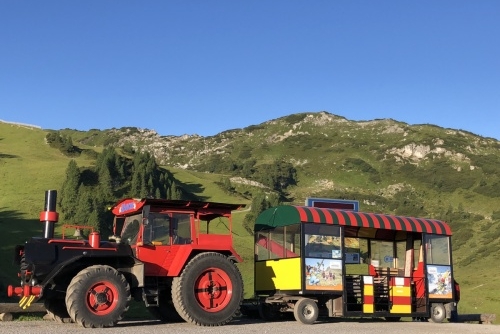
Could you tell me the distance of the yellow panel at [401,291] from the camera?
1748cm

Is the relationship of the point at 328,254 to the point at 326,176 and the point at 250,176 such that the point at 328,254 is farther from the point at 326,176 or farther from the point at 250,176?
the point at 326,176

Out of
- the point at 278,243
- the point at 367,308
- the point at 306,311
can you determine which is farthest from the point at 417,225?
the point at 306,311

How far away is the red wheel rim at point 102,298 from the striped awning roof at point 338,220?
18.1ft

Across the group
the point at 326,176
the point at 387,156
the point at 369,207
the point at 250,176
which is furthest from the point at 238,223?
the point at 387,156

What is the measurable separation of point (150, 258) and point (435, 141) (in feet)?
507

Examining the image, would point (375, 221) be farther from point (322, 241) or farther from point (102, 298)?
point (102, 298)

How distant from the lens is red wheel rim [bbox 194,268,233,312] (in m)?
13.9

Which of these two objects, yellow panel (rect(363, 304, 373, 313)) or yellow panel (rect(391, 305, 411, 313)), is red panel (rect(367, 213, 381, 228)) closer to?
yellow panel (rect(363, 304, 373, 313))

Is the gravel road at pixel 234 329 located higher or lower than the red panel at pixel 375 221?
lower

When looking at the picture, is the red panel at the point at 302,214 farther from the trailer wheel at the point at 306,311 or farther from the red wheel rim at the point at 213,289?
the red wheel rim at the point at 213,289

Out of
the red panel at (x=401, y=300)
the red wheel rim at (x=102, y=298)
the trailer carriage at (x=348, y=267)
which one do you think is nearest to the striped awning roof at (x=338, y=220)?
the trailer carriage at (x=348, y=267)

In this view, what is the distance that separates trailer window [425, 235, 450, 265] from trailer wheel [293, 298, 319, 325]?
4851 millimetres

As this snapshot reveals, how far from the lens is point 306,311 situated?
1559 cm

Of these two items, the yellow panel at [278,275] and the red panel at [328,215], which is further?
the red panel at [328,215]
